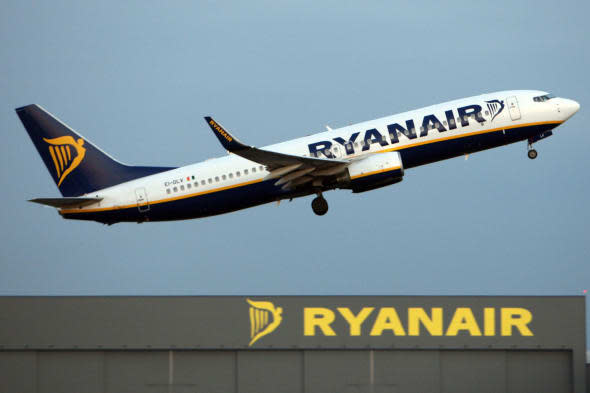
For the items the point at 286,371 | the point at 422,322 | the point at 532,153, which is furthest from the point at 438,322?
the point at 532,153

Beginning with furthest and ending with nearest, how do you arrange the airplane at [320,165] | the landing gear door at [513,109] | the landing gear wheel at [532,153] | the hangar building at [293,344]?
the landing gear wheel at [532,153]
the landing gear door at [513,109]
the airplane at [320,165]
the hangar building at [293,344]

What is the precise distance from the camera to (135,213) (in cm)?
4716

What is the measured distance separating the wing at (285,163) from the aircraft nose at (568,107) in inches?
519

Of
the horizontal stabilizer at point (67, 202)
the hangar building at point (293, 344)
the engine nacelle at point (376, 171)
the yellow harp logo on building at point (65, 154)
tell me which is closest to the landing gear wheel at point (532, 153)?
the engine nacelle at point (376, 171)

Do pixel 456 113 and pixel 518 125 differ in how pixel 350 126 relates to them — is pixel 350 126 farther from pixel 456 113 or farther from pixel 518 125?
pixel 518 125

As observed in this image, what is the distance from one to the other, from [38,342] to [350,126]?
20.5 meters

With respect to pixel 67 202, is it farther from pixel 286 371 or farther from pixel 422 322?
pixel 422 322

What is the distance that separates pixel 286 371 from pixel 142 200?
46.6 ft

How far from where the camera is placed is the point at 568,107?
46.5 m

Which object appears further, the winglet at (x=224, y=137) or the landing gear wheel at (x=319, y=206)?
the landing gear wheel at (x=319, y=206)

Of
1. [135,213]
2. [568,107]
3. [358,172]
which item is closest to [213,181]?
[135,213]

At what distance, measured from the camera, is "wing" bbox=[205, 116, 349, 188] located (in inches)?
1588

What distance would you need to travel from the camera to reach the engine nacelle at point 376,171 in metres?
43.5

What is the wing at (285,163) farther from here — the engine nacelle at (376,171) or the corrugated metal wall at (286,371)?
the corrugated metal wall at (286,371)
